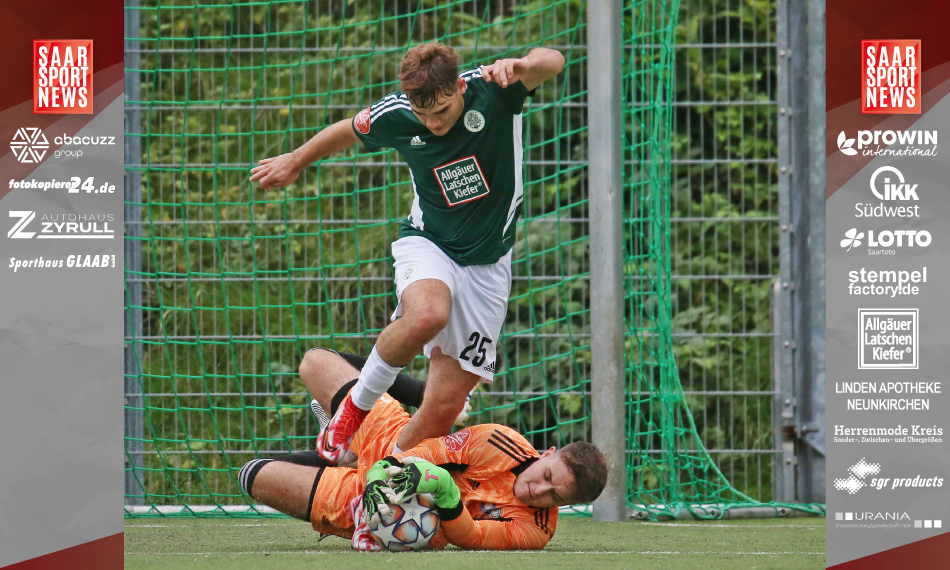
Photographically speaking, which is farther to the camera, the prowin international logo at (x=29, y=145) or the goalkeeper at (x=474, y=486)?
the goalkeeper at (x=474, y=486)

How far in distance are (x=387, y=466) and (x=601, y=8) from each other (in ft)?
7.84

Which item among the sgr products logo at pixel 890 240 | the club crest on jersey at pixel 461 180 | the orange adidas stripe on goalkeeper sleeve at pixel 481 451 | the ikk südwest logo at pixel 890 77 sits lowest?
the orange adidas stripe on goalkeeper sleeve at pixel 481 451

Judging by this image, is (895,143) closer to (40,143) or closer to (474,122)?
(474,122)

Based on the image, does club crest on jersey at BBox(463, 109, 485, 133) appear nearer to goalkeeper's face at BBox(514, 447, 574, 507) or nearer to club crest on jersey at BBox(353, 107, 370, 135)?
club crest on jersey at BBox(353, 107, 370, 135)

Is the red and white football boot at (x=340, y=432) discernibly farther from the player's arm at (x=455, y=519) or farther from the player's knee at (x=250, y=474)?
the player's arm at (x=455, y=519)

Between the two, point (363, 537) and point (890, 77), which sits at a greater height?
point (890, 77)

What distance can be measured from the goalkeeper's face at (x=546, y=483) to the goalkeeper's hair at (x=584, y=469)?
0.02 meters

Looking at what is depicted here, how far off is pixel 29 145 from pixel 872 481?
1954mm

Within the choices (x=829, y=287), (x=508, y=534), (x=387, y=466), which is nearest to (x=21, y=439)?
(x=387, y=466)

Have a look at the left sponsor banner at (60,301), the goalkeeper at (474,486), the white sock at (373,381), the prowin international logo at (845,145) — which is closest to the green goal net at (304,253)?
the goalkeeper at (474,486)

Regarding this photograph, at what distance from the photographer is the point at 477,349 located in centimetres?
373

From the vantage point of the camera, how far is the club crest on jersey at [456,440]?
3428mm

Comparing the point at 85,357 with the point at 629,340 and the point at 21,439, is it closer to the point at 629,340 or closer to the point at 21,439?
the point at 21,439

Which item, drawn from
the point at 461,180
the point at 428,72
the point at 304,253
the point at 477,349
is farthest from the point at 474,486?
the point at 304,253
